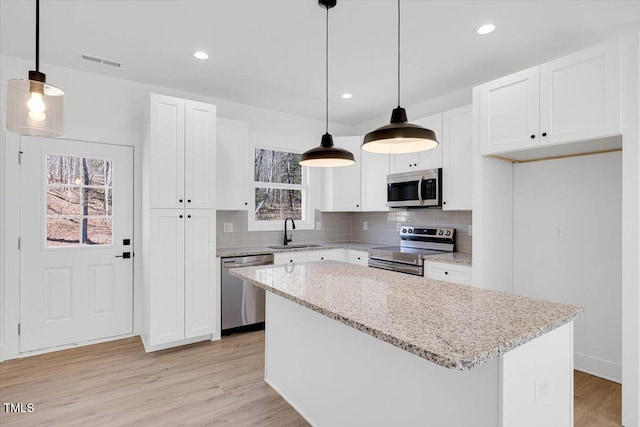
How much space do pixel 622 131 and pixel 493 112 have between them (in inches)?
34.5

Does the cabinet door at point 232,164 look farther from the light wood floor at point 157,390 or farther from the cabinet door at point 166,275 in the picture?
the light wood floor at point 157,390

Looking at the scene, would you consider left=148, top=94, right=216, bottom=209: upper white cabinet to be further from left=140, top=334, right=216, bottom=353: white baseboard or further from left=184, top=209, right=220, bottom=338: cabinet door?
left=140, top=334, right=216, bottom=353: white baseboard

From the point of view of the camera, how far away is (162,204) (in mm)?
3188

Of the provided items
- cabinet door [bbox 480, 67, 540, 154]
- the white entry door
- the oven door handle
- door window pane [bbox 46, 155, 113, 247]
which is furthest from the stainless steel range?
door window pane [bbox 46, 155, 113, 247]

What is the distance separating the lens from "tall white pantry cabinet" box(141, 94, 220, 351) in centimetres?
316

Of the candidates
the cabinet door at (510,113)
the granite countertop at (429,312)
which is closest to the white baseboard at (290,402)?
the granite countertop at (429,312)

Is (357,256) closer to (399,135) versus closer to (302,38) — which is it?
(302,38)

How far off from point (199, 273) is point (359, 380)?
87.4 inches

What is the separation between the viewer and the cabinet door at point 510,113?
254cm

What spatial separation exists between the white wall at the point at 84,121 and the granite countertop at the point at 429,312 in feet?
7.49

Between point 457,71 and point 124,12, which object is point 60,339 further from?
point 457,71

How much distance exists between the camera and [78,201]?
333 cm

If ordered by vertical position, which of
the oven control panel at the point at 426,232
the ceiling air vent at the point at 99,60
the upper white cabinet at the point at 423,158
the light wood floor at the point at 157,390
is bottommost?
the light wood floor at the point at 157,390

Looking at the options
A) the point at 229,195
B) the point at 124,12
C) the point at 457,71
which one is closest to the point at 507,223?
the point at 457,71
